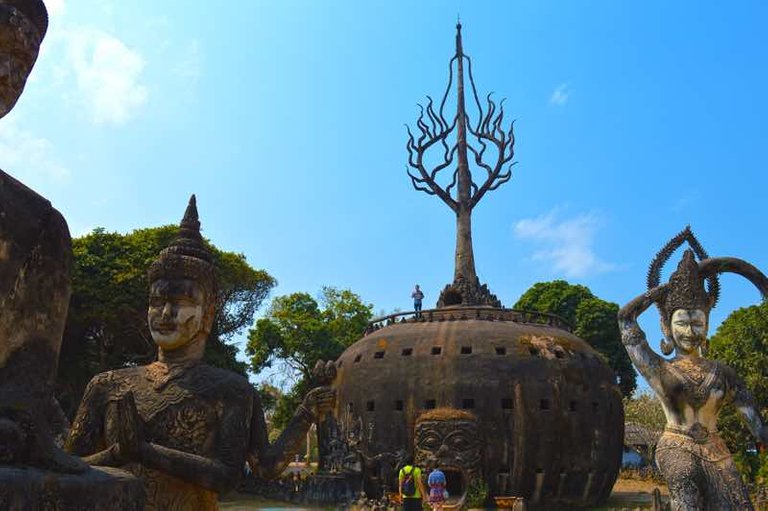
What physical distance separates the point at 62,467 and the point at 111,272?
26613mm

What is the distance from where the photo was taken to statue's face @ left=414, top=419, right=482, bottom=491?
2284 cm

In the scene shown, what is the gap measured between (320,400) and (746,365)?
23658 millimetres

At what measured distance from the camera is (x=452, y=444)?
75.5 feet

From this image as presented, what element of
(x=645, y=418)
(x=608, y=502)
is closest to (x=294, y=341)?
(x=608, y=502)

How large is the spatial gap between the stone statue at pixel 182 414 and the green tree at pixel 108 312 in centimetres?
2179

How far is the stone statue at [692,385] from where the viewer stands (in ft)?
20.2

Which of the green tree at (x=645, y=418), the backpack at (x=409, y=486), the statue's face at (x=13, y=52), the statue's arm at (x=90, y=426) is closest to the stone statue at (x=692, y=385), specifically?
the statue's arm at (x=90, y=426)

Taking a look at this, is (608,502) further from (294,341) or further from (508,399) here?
(294,341)

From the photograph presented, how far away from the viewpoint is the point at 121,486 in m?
2.27

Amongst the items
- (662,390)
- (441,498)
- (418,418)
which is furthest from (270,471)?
(418,418)

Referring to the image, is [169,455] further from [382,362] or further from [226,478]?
[382,362]

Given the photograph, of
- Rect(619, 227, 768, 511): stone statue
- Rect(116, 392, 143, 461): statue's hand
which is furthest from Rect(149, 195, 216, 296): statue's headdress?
Rect(619, 227, 768, 511): stone statue

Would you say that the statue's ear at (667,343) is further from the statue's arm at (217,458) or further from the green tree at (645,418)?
the green tree at (645,418)

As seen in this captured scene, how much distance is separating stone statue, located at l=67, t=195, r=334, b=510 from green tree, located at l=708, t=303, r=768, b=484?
21577 mm
